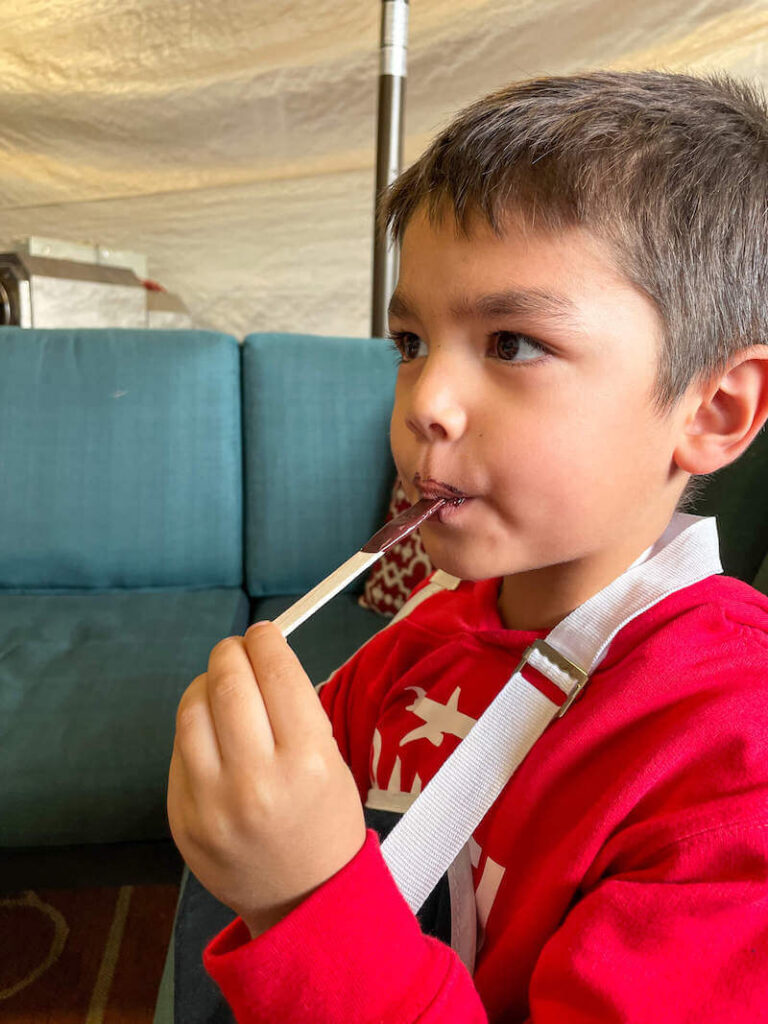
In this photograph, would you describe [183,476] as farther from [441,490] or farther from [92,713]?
[441,490]

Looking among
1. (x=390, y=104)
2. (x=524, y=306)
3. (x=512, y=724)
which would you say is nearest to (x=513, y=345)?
(x=524, y=306)

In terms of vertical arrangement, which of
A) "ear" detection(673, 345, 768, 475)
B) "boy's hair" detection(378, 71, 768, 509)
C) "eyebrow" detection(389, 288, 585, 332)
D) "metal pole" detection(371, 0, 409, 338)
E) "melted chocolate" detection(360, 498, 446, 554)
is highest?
"metal pole" detection(371, 0, 409, 338)

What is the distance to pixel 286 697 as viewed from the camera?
416 mm

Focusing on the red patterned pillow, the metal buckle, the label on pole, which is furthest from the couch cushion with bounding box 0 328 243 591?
the metal buckle

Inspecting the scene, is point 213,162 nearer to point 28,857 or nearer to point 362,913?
point 28,857

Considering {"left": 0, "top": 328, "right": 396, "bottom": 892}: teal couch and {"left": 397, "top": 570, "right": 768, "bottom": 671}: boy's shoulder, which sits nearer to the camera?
{"left": 397, "top": 570, "right": 768, "bottom": 671}: boy's shoulder

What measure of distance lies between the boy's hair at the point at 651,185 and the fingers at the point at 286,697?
0.30m

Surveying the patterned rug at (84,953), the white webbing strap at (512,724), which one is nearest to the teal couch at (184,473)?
the patterned rug at (84,953)

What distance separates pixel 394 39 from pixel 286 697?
1950 mm

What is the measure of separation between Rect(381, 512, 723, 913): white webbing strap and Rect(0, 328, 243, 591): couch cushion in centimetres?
125

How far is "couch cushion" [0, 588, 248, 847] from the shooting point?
40.6 inches

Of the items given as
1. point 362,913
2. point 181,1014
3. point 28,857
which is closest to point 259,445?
point 28,857

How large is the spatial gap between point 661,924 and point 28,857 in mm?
936

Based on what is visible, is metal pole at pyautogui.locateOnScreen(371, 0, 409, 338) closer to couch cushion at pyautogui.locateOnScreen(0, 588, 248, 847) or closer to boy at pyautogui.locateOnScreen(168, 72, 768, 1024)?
couch cushion at pyautogui.locateOnScreen(0, 588, 248, 847)
